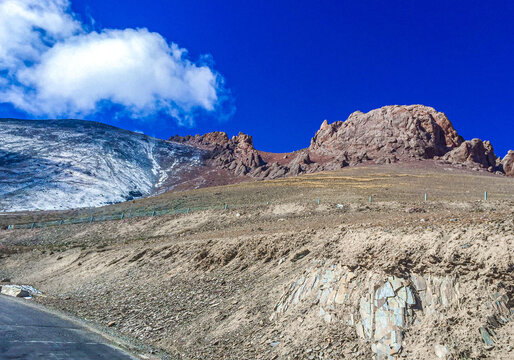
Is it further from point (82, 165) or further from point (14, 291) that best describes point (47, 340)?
point (82, 165)

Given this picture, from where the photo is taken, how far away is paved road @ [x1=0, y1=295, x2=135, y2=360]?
886cm

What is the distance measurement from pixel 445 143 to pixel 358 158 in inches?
1244

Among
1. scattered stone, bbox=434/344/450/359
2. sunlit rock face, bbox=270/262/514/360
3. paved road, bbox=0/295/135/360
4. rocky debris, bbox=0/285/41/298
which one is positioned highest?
sunlit rock face, bbox=270/262/514/360

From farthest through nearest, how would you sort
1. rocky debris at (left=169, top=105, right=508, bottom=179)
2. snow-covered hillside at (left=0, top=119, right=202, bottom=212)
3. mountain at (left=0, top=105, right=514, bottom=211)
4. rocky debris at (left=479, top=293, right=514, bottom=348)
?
rocky debris at (left=169, top=105, right=508, bottom=179), mountain at (left=0, top=105, right=514, bottom=211), snow-covered hillside at (left=0, top=119, right=202, bottom=212), rocky debris at (left=479, top=293, right=514, bottom=348)

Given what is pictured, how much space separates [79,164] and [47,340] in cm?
10789

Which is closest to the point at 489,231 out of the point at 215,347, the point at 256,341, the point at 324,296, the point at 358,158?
the point at 324,296

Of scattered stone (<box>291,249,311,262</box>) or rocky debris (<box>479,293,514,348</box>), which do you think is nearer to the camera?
rocky debris (<box>479,293,514,348</box>)

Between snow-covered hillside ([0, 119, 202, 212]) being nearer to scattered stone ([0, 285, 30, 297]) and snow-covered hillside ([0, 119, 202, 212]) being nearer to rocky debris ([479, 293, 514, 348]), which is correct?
scattered stone ([0, 285, 30, 297])

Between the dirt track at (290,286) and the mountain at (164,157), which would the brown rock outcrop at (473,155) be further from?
the dirt track at (290,286)

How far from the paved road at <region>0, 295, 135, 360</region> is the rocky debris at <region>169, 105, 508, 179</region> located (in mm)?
88237

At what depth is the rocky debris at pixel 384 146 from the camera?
96250mm

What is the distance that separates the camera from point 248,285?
41.3 feet

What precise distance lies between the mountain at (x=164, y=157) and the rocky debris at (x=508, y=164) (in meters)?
0.24

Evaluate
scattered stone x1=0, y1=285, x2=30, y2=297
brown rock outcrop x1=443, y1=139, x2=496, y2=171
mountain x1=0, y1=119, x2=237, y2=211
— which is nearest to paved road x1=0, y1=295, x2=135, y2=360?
scattered stone x1=0, y1=285, x2=30, y2=297
